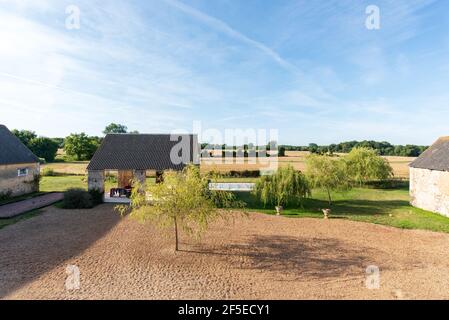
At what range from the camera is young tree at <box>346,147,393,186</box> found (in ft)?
109

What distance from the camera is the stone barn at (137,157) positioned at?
2200 centimetres

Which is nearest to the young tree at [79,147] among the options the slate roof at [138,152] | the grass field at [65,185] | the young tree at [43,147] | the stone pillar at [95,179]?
the young tree at [43,147]

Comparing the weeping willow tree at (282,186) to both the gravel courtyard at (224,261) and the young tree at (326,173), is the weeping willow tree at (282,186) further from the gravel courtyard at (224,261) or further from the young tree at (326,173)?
the gravel courtyard at (224,261)

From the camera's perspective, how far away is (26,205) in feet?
67.4

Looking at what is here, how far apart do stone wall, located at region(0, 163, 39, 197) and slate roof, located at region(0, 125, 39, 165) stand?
0.44m

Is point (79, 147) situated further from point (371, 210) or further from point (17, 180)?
point (371, 210)

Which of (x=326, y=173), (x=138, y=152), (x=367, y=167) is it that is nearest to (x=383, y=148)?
(x=367, y=167)

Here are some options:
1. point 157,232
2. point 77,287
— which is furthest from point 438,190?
point 77,287

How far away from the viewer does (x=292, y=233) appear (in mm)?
14984

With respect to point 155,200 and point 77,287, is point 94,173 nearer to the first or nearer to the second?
point 155,200

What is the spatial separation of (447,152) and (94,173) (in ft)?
94.0

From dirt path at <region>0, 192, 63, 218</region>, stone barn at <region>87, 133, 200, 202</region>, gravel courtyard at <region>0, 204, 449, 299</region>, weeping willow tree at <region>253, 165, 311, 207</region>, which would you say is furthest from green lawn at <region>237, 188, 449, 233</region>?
dirt path at <region>0, 192, 63, 218</region>

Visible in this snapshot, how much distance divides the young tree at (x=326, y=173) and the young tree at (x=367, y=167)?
12560 mm

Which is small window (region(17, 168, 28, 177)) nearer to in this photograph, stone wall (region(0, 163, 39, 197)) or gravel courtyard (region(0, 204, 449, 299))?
stone wall (region(0, 163, 39, 197))
